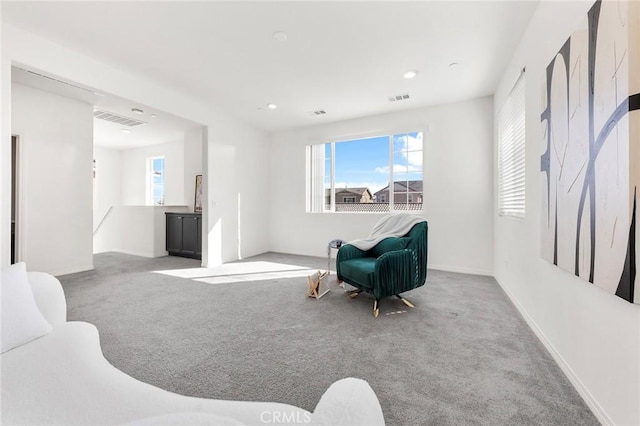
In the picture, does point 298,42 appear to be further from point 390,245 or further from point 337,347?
point 337,347

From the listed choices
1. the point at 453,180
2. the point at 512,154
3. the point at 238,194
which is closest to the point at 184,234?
the point at 238,194

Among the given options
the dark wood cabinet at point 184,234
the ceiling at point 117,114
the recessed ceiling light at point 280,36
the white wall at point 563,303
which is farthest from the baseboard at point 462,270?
the ceiling at point 117,114

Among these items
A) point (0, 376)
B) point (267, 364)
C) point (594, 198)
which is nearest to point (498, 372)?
point (594, 198)

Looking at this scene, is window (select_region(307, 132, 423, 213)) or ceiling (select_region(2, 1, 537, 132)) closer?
ceiling (select_region(2, 1, 537, 132))

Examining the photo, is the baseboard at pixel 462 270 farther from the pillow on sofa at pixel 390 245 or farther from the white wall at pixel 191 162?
the white wall at pixel 191 162

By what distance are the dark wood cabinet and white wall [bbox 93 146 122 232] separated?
3042 mm

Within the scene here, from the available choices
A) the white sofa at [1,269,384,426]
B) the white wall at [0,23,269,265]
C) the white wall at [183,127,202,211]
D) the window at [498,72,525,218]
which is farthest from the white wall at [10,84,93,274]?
the window at [498,72,525,218]

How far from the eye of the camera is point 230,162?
4906 millimetres

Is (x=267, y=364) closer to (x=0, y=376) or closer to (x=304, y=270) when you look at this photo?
(x=0, y=376)

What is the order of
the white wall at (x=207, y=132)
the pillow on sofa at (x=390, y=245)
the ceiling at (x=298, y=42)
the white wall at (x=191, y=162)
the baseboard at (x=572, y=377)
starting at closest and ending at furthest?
the baseboard at (x=572, y=377) → the ceiling at (x=298, y=42) → the white wall at (x=207, y=132) → the pillow on sofa at (x=390, y=245) → the white wall at (x=191, y=162)

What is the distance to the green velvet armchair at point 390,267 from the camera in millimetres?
2500

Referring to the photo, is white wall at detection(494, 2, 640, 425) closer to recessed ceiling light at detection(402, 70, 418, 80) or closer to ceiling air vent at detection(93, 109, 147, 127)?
recessed ceiling light at detection(402, 70, 418, 80)

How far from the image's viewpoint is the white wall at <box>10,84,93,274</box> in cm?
347

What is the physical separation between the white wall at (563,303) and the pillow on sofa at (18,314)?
2.60 meters
